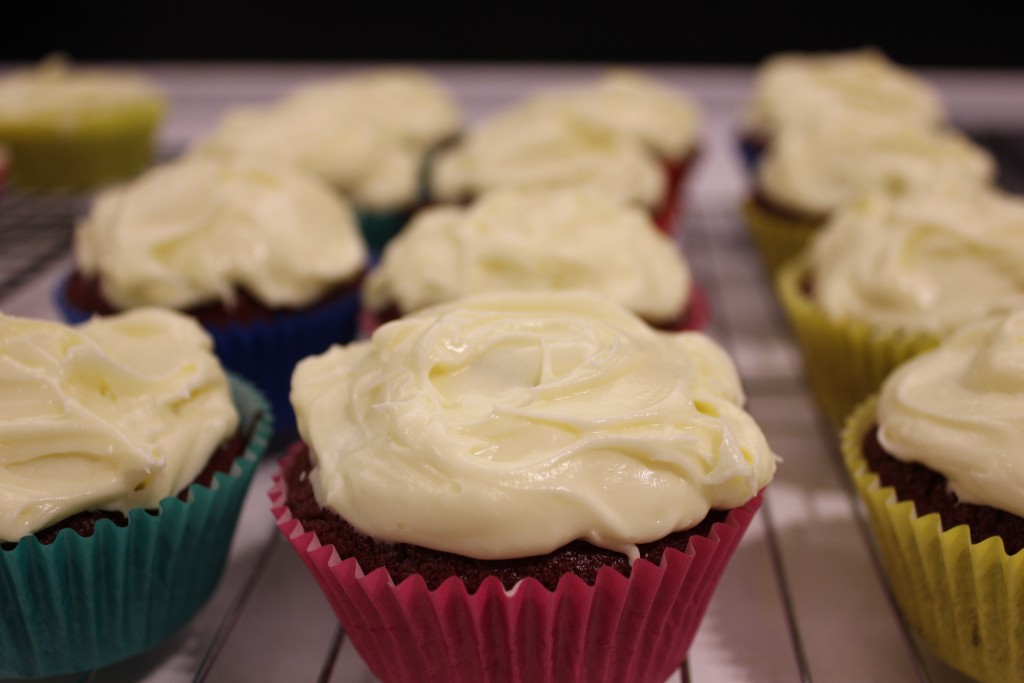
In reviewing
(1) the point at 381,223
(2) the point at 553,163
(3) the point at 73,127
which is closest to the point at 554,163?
(2) the point at 553,163

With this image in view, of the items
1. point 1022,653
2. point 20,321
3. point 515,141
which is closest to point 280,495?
point 20,321

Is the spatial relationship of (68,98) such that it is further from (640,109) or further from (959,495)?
(959,495)

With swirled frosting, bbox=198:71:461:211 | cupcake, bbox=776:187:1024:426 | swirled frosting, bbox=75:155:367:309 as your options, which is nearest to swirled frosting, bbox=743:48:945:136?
cupcake, bbox=776:187:1024:426

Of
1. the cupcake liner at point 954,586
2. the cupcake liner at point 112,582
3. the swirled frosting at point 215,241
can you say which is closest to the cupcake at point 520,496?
the cupcake liner at point 112,582

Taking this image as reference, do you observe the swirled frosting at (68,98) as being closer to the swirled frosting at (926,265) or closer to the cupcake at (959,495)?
the swirled frosting at (926,265)

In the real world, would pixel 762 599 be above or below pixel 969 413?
below

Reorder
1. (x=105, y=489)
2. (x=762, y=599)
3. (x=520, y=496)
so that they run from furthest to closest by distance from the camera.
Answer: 1. (x=762, y=599)
2. (x=105, y=489)
3. (x=520, y=496)

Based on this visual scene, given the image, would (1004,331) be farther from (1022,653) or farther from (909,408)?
(1022,653)
